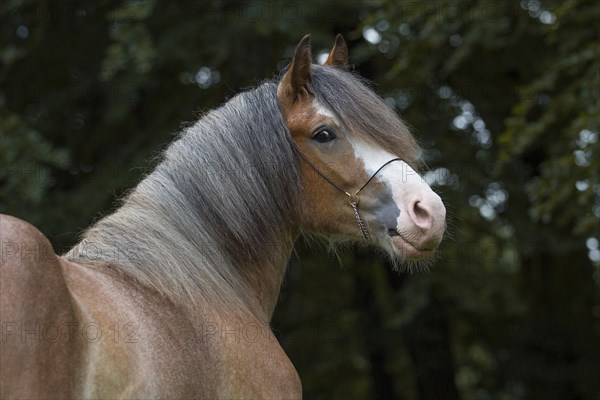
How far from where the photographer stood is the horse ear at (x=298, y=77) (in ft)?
13.9

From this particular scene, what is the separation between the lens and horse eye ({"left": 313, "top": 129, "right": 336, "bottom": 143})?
14.0 ft

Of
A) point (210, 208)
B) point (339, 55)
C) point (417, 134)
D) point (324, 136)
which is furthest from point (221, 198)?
point (417, 134)

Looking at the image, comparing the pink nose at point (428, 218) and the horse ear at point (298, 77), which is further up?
the horse ear at point (298, 77)

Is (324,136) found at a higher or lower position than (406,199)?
higher

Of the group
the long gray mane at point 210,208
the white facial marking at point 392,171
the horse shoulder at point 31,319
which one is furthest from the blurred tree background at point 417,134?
the horse shoulder at point 31,319

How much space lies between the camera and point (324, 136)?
4.26 metres

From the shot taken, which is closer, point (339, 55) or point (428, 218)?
point (428, 218)

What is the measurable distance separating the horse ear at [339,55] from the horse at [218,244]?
0.01 m

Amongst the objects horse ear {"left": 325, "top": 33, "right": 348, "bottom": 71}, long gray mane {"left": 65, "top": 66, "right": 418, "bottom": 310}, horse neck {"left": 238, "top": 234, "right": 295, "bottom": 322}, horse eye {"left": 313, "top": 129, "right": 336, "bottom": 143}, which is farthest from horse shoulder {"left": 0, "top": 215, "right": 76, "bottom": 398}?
horse ear {"left": 325, "top": 33, "right": 348, "bottom": 71}

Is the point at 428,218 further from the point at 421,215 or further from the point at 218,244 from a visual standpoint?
the point at 218,244

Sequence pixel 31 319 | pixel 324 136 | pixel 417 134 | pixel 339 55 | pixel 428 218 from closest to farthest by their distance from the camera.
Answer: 1. pixel 31 319
2. pixel 428 218
3. pixel 324 136
4. pixel 339 55
5. pixel 417 134

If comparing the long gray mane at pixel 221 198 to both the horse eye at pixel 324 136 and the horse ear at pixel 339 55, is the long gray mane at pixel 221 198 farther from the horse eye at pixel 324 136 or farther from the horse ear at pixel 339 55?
the horse ear at pixel 339 55

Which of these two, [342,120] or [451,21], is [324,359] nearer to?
[451,21]

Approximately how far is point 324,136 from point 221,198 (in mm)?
640
